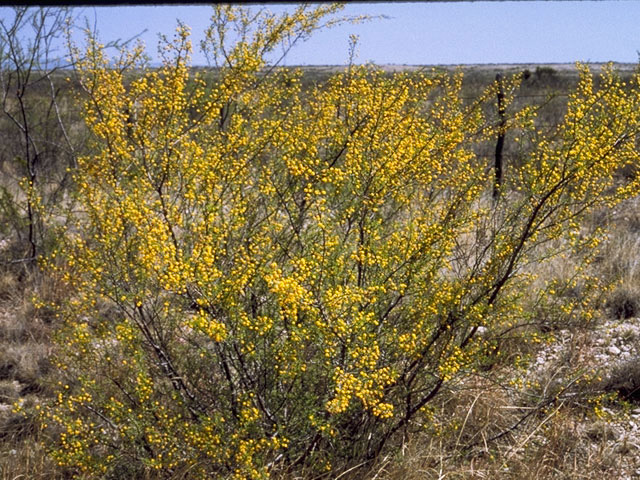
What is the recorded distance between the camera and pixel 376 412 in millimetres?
2713

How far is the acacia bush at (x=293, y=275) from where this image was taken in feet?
9.50

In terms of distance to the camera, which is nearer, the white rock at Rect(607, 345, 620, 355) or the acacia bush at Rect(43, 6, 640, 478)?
the acacia bush at Rect(43, 6, 640, 478)

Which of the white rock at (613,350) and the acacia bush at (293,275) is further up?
the acacia bush at (293,275)

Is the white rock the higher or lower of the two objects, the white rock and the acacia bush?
the lower

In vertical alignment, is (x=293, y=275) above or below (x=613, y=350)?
above

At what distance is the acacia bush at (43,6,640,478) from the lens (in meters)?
2.89

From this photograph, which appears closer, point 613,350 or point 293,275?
point 293,275

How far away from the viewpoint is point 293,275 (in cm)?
286

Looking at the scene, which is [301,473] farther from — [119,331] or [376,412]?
[119,331]

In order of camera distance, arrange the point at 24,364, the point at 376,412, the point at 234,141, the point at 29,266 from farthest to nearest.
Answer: the point at 29,266
the point at 24,364
the point at 234,141
the point at 376,412

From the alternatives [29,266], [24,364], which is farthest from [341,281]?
[29,266]

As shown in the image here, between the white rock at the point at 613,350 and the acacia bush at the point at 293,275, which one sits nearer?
the acacia bush at the point at 293,275

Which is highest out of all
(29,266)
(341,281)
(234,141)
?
(234,141)

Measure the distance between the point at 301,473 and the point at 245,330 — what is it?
2.77ft
